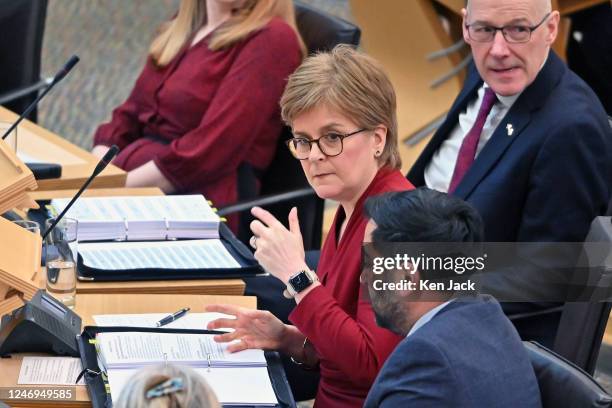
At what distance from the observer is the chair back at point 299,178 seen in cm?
377

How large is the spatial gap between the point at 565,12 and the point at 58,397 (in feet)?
10.5

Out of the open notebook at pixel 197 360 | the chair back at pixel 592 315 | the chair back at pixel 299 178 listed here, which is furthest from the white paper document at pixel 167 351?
the chair back at pixel 299 178

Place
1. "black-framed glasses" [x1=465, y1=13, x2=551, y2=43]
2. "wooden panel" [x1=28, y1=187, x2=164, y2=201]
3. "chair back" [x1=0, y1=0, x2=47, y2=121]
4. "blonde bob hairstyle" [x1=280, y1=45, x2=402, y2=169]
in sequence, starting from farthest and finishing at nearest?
"chair back" [x1=0, y1=0, x2=47, y2=121]
"wooden panel" [x1=28, y1=187, x2=164, y2=201]
"black-framed glasses" [x1=465, y1=13, x2=551, y2=43]
"blonde bob hairstyle" [x1=280, y1=45, x2=402, y2=169]

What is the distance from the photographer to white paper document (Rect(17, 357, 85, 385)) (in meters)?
2.25

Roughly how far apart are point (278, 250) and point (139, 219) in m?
0.66

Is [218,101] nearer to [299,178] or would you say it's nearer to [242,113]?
[242,113]

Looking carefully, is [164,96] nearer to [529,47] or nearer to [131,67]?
[529,47]

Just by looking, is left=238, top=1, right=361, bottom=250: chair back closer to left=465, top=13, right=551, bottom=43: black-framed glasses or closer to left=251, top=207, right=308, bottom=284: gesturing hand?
left=465, top=13, right=551, bottom=43: black-framed glasses

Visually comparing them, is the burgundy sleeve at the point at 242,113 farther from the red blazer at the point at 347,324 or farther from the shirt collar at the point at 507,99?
the red blazer at the point at 347,324

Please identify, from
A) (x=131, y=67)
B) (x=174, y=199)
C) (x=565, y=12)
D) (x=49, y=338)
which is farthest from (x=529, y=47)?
(x=131, y=67)

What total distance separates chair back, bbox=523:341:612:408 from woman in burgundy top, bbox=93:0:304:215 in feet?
6.02

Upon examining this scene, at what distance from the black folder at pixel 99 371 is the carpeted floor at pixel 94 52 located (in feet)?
11.9

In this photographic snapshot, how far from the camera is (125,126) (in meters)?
4.18

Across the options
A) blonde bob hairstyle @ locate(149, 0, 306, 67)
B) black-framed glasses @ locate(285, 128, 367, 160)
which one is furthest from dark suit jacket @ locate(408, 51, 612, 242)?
blonde bob hairstyle @ locate(149, 0, 306, 67)
